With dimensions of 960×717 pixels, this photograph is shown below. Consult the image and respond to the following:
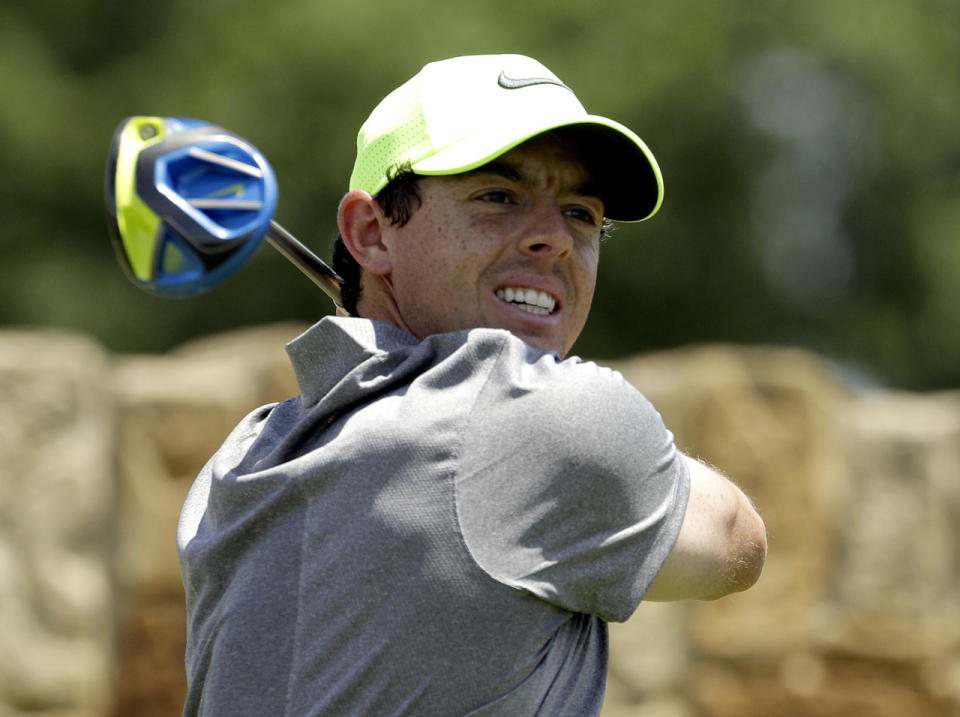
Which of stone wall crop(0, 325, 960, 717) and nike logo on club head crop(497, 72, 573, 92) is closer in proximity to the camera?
nike logo on club head crop(497, 72, 573, 92)

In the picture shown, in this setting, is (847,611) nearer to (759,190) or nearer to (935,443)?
(935,443)

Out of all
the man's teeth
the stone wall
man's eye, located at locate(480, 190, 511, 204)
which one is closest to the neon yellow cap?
man's eye, located at locate(480, 190, 511, 204)

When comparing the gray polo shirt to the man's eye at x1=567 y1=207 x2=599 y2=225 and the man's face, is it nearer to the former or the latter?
the man's face

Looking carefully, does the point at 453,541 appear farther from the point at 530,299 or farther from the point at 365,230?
the point at 365,230

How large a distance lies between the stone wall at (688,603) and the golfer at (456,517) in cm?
346

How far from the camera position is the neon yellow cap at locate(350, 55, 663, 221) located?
2.14 m

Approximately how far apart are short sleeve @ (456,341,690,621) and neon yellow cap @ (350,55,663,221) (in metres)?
0.36

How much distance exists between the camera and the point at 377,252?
234 centimetres

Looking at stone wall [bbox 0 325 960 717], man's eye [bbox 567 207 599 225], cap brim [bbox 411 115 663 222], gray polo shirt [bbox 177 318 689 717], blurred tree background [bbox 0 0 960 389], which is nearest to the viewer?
gray polo shirt [bbox 177 318 689 717]

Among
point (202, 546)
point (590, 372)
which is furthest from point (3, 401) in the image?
point (590, 372)

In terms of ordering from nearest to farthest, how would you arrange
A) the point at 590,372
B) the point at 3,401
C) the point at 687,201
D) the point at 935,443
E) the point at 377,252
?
1. the point at 590,372
2. the point at 377,252
3. the point at 3,401
4. the point at 935,443
5. the point at 687,201

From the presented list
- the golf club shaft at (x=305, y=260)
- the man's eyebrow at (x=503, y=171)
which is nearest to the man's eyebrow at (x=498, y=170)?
the man's eyebrow at (x=503, y=171)

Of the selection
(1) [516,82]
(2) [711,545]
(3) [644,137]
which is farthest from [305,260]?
(3) [644,137]

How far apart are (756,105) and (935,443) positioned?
6.53 meters
